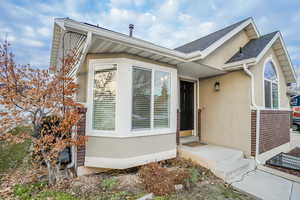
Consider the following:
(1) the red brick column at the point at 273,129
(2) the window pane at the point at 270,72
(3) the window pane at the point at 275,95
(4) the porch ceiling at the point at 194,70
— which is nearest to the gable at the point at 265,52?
(4) the porch ceiling at the point at 194,70

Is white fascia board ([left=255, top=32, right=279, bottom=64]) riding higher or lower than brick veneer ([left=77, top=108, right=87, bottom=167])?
higher

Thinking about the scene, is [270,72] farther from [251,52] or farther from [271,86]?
[251,52]

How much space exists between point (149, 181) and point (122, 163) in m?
0.90

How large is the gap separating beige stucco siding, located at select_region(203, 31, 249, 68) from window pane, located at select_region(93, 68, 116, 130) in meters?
3.17

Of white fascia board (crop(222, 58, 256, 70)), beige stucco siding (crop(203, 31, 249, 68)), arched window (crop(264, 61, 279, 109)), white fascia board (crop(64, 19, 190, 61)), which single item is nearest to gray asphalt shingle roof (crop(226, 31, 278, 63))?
beige stucco siding (crop(203, 31, 249, 68))

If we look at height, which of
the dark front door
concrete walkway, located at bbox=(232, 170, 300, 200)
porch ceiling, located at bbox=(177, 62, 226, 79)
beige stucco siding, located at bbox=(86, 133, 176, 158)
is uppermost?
porch ceiling, located at bbox=(177, 62, 226, 79)

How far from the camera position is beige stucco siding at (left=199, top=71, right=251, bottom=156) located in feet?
16.5

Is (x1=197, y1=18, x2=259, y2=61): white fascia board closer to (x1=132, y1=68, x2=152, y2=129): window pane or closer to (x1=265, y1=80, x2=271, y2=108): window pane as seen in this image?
(x1=132, y1=68, x2=152, y2=129): window pane

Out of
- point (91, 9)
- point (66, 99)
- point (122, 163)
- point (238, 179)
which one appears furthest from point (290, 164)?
point (91, 9)

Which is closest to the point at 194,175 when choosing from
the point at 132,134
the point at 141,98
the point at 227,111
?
the point at 132,134

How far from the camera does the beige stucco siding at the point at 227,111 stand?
16.5 ft

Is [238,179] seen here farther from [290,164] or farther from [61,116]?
[61,116]

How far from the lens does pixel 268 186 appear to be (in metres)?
3.53

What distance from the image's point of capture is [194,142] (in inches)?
239
